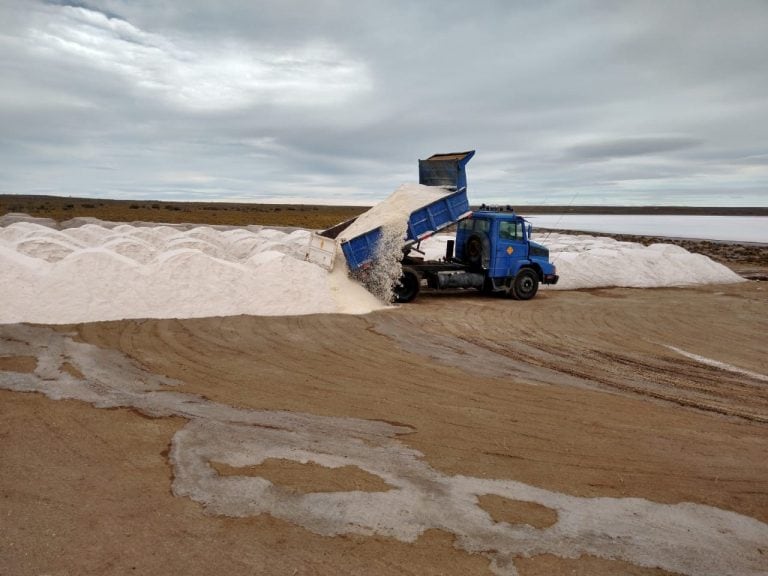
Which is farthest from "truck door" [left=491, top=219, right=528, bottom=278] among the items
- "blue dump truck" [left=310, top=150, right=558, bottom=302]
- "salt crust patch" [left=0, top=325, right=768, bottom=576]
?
"salt crust patch" [left=0, top=325, right=768, bottom=576]

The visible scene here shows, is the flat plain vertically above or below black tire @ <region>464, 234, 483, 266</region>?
below

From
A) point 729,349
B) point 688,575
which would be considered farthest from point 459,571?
point 729,349

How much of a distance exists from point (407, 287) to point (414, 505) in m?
11.6

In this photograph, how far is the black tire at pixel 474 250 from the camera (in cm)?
1746

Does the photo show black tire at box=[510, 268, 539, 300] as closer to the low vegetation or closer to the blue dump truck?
the blue dump truck

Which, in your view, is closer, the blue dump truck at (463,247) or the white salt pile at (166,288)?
the white salt pile at (166,288)

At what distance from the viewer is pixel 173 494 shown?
16.8 feet

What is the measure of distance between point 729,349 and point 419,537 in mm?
10092

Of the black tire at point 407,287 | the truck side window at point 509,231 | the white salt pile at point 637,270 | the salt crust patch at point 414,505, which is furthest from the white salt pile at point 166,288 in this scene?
the white salt pile at point 637,270

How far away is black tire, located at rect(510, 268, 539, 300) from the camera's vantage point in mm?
17688

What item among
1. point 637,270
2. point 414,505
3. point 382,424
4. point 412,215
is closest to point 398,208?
point 412,215

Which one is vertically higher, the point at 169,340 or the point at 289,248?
the point at 289,248

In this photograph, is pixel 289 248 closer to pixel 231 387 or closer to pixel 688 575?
pixel 231 387

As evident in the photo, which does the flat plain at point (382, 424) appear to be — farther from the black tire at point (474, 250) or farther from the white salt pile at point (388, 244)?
the black tire at point (474, 250)
